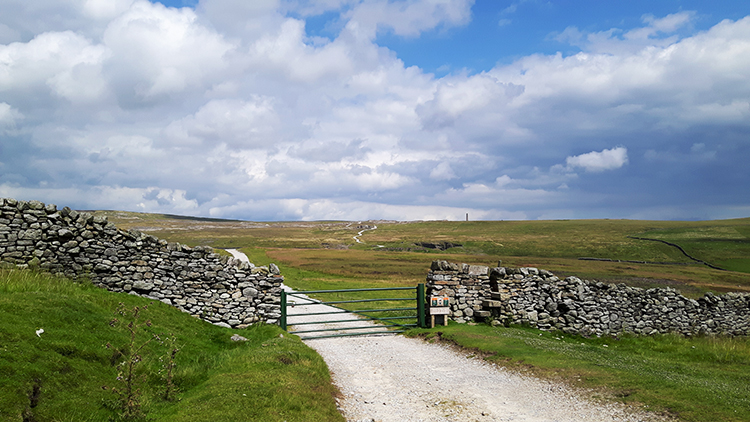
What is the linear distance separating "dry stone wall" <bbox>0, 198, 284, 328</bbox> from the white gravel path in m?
3.81

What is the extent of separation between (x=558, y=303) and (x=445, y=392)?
1080 centimetres

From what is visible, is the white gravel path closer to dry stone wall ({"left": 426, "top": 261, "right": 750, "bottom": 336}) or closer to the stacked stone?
the stacked stone

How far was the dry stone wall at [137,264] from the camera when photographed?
1277cm

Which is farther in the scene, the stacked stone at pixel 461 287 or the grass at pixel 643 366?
the stacked stone at pixel 461 287

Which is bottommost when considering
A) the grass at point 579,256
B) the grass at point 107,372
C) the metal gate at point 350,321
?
the grass at point 579,256

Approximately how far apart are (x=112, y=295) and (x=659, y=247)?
97920 mm

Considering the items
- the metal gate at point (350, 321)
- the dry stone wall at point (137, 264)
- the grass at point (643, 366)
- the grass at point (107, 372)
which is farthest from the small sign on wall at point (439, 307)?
the grass at point (107, 372)

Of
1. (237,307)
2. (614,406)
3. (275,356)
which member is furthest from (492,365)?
(237,307)

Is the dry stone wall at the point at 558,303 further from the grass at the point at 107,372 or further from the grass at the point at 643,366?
the grass at the point at 107,372

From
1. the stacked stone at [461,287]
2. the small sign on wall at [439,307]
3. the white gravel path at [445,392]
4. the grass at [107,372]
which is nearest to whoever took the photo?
the grass at [107,372]

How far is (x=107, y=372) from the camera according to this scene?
24.6ft

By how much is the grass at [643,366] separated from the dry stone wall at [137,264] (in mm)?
6374

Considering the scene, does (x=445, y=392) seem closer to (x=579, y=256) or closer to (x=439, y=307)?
(x=439, y=307)

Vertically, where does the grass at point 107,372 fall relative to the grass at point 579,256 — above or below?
above
